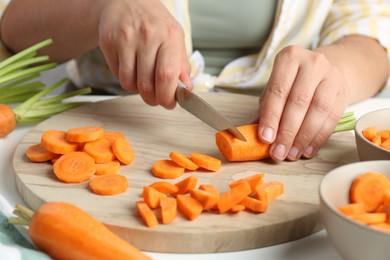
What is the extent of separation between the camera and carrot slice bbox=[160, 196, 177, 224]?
1.01 metres

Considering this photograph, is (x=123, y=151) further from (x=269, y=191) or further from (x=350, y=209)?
(x=350, y=209)

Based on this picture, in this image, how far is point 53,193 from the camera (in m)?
1.12

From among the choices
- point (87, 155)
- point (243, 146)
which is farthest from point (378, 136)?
point (87, 155)

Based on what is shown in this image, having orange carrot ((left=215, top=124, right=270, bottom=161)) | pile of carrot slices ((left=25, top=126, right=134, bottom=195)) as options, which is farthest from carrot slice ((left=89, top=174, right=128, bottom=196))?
orange carrot ((left=215, top=124, right=270, bottom=161))

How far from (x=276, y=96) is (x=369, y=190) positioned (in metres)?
0.37

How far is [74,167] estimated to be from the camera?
1181mm

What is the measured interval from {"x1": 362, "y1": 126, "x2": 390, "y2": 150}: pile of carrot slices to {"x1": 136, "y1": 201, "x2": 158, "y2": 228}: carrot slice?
0.45 meters

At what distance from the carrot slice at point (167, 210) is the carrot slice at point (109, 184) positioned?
0.11 m

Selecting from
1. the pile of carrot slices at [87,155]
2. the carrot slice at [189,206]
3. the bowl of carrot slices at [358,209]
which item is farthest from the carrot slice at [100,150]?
the bowl of carrot slices at [358,209]

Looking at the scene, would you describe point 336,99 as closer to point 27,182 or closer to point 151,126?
point 151,126

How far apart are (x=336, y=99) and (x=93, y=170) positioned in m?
0.53

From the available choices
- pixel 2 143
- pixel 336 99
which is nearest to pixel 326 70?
pixel 336 99

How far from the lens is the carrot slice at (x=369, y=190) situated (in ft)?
3.09

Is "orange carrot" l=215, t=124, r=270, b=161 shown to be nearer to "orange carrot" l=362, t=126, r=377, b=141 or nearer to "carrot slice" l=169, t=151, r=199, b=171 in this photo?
"carrot slice" l=169, t=151, r=199, b=171
